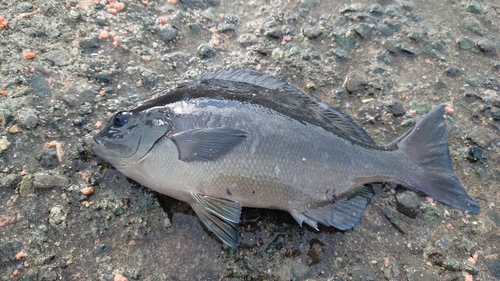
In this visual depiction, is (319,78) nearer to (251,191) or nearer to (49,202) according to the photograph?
(251,191)

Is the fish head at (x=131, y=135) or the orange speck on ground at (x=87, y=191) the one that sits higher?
the fish head at (x=131, y=135)

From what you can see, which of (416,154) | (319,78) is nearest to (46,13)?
(319,78)

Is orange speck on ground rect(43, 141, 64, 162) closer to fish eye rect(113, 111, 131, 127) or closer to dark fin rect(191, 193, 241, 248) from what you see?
fish eye rect(113, 111, 131, 127)

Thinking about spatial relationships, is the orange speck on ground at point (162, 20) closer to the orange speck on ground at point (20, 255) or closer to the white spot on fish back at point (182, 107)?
the white spot on fish back at point (182, 107)

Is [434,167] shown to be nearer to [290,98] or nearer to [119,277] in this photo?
[290,98]

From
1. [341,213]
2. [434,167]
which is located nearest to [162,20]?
[341,213]

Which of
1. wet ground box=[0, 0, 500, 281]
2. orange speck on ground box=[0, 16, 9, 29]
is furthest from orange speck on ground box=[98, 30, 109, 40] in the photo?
orange speck on ground box=[0, 16, 9, 29]

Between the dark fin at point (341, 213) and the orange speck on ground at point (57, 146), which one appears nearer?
the dark fin at point (341, 213)

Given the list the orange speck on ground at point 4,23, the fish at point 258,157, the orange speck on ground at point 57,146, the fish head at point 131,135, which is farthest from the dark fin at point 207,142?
the orange speck on ground at point 4,23
